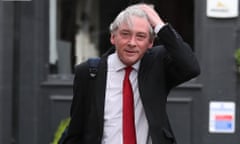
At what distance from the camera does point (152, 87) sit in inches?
124

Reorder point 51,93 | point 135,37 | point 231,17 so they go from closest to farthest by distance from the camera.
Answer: point 135,37, point 231,17, point 51,93

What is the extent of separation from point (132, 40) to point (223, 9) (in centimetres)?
419

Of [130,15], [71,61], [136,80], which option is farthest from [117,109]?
[71,61]

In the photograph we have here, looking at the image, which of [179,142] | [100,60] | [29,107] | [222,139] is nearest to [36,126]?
[29,107]

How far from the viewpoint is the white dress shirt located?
3.10 m

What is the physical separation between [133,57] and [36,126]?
4.60 m

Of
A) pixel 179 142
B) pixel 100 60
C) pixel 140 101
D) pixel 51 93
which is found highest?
pixel 100 60

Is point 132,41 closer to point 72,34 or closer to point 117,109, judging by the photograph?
point 117,109

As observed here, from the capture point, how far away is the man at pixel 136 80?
3.08m

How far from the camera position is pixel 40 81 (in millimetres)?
7484

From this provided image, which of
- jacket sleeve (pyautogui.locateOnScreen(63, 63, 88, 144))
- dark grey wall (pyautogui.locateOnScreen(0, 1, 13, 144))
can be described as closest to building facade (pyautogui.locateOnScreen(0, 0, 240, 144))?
dark grey wall (pyautogui.locateOnScreen(0, 1, 13, 144))

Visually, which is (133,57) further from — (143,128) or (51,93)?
(51,93)

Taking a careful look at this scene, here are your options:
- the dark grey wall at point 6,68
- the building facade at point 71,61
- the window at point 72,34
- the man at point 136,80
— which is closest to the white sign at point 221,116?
the building facade at point 71,61

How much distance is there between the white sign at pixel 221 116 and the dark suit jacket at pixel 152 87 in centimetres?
403
